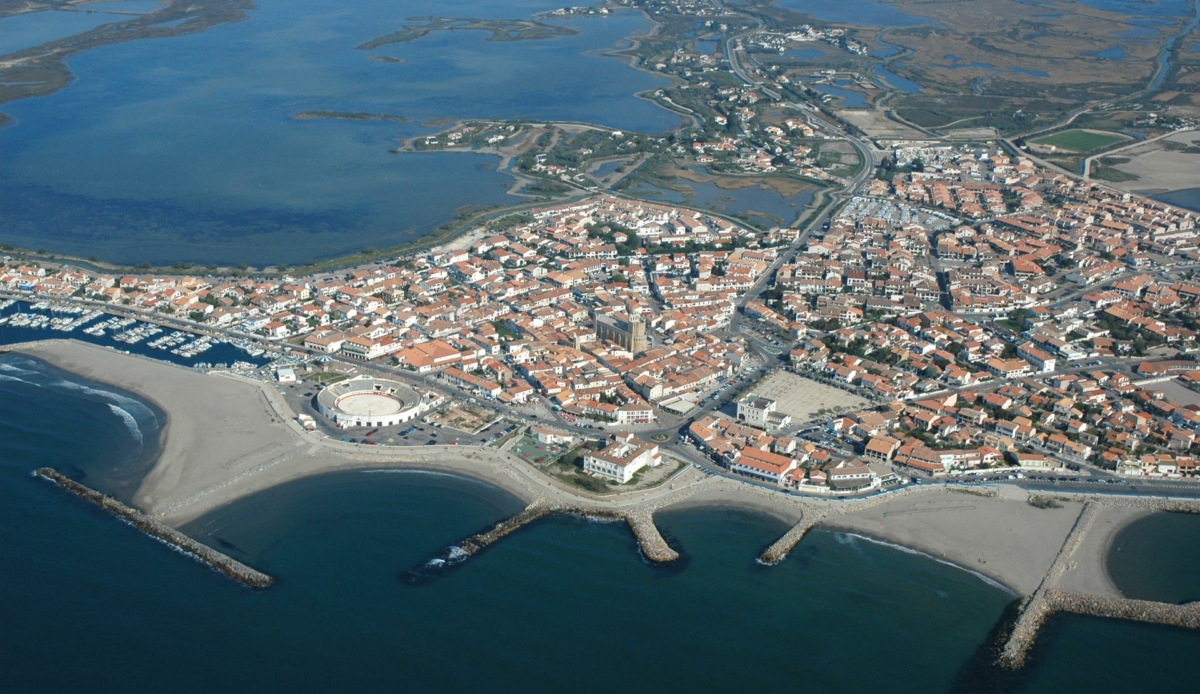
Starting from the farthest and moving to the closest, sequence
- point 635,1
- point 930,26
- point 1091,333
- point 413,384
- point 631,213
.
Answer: point 635,1 < point 930,26 < point 631,213 < point 1091,333 < point 413,384

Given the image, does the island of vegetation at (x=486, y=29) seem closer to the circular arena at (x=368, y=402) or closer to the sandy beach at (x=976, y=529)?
the circular arena at (x=368, y=402)

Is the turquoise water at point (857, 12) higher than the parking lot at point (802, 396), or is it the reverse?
the turquoise water at point (857, 12)

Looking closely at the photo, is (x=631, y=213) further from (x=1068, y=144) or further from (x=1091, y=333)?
(x=1068, y=144)

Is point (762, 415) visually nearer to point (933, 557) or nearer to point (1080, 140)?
point (933, 557)

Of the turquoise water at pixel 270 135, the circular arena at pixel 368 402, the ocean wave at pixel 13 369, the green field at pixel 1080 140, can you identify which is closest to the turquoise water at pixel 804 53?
the turquoise water at pixel 270 135

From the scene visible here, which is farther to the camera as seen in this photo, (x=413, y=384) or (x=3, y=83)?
(x=3, y=83)

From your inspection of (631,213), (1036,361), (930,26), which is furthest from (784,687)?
(930,26)

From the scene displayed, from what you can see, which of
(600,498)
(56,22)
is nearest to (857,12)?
(56,22)
